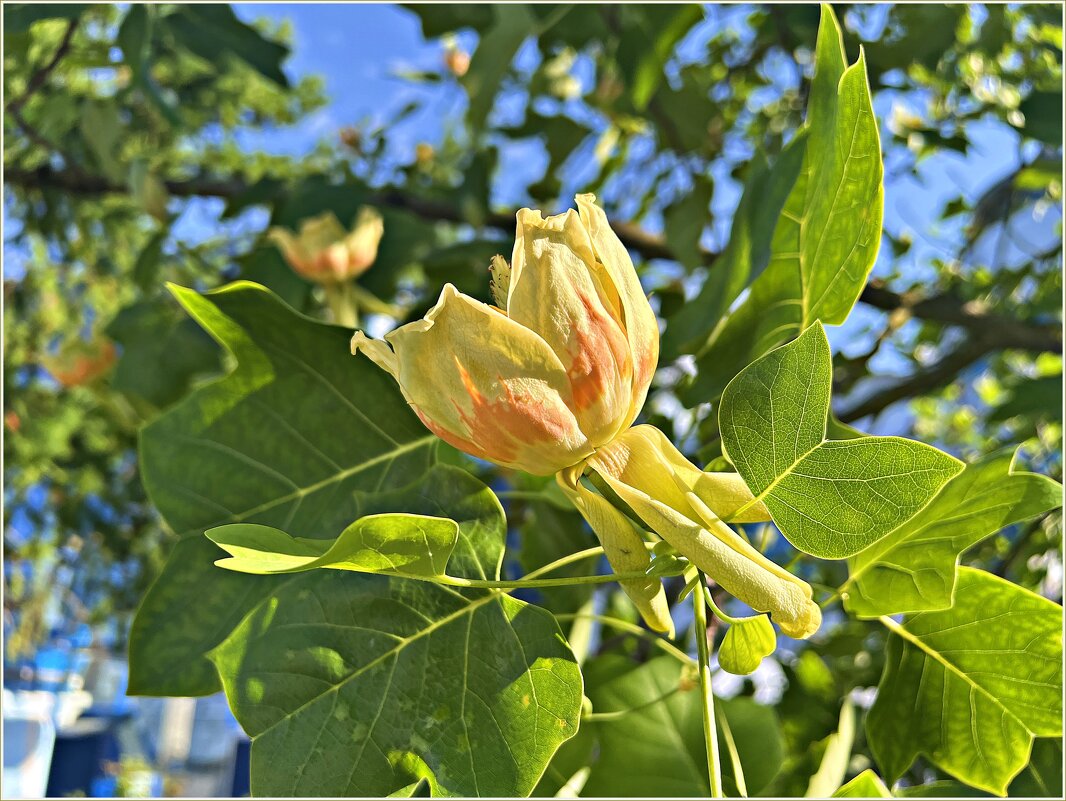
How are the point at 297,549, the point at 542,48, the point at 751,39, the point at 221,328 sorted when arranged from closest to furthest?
the point at 297,549
the point at 221,328
the point at 542,48
the point at 751,39

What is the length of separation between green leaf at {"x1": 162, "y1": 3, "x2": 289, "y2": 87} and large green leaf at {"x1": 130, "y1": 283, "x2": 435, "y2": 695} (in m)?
0.37

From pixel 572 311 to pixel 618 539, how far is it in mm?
56

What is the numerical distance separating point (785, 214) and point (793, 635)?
14 centimetres

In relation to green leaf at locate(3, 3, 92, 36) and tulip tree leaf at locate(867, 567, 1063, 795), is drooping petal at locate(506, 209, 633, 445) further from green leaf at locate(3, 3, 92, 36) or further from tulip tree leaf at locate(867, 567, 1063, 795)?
green leaf at locate(3, 3, 92, 36)

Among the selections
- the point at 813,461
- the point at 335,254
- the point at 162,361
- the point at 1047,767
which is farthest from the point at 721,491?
the point at 162,361

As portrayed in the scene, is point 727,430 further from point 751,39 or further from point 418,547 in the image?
point 751,39

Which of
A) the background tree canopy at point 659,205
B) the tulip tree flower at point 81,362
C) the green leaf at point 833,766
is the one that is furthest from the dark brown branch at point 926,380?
the tulip tree flower at point 81,362

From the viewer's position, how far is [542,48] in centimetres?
66

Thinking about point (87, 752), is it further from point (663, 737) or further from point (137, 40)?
point (663, 737)

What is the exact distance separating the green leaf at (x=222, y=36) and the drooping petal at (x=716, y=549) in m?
0.52

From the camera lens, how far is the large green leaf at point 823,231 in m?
0.23

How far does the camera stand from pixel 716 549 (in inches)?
7.8

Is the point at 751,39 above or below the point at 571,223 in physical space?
above

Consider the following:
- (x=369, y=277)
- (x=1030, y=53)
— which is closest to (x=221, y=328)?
(x=369, y=277)
